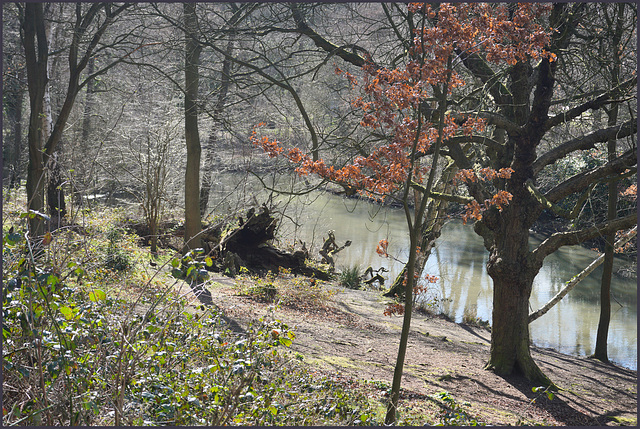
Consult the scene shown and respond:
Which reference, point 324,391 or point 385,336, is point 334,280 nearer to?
point 385,336

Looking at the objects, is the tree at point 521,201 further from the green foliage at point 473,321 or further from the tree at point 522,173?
the green foliage at point 473,321

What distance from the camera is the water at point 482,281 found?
1086 cm

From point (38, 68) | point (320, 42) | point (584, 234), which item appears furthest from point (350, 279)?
point (38, 68)

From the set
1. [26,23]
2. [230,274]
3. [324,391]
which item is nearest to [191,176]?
[230,274]

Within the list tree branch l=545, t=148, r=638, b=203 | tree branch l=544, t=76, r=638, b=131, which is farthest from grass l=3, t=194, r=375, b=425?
tree branch l=544, t=76, r=638, b=131

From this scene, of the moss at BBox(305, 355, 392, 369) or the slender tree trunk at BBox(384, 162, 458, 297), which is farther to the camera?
the slender tree trunk at BBox(384, 162, 458, 297)

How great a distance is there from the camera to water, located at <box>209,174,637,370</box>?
10859 millimetres

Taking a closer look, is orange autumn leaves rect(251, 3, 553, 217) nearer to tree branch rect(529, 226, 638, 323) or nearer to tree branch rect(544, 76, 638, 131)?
tree branch rect(544, 76, 638, 131)

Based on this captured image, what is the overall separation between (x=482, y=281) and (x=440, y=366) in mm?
8866

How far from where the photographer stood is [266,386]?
3359mm

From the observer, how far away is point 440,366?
6430 millimetres

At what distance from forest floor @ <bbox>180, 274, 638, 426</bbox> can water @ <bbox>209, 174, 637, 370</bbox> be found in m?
1.69

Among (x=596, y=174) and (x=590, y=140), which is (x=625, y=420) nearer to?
(x=596, y=174)

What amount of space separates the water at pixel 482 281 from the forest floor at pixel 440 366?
5.54ft
